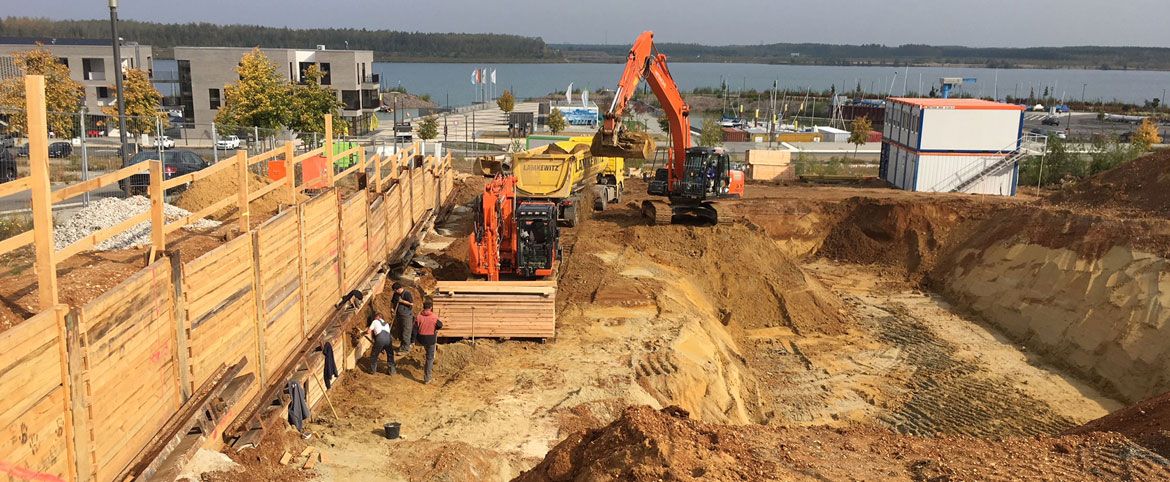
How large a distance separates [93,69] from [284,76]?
14483 mm

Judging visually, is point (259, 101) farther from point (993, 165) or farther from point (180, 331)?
point (993, 165)

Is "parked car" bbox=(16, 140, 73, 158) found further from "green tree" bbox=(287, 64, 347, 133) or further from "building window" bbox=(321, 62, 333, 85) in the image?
"building window" bbox=(321, 62, 333, 85)

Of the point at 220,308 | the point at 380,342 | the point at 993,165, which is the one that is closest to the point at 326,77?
the point at 993,165

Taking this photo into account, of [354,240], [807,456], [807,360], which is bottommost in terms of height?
[807,360]

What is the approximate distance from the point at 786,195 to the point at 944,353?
15.6 m

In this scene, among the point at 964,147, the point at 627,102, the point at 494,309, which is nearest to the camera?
the point at 494,309

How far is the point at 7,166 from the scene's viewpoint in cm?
1741

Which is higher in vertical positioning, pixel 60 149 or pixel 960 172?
pixel 60 149

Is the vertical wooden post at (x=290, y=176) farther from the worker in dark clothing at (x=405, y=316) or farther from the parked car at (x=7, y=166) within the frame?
the parked car at (x=7, y=166)

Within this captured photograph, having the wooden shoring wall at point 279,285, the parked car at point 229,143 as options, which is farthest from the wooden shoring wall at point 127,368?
the parked car at point 229,143

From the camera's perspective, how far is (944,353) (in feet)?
74.7

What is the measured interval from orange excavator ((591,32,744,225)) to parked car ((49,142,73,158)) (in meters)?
13.4

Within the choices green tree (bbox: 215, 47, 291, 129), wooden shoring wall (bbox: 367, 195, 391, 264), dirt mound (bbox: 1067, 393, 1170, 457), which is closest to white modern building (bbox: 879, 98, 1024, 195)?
dirt mound (bbox: 1067, 393, 1170, 457)

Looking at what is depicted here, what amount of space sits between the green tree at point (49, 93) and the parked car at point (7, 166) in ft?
12.9
